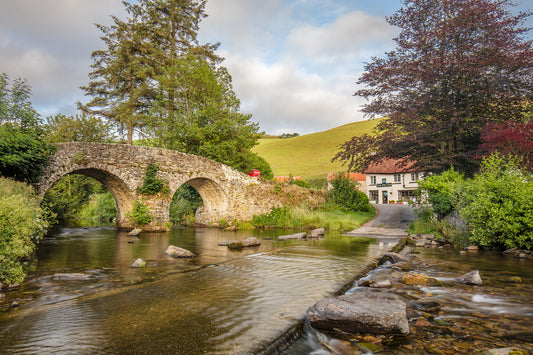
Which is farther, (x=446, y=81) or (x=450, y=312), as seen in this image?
(x=446, y=81)

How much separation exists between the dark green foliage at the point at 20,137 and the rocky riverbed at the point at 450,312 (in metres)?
10.7

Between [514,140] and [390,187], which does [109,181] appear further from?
[390,187]

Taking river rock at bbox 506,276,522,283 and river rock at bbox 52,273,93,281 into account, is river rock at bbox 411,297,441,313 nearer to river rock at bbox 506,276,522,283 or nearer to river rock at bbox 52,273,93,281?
river rock at bbox 506,276,522,283

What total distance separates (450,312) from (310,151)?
70787 mm

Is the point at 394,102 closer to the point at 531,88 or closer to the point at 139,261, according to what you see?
the point at 531,88

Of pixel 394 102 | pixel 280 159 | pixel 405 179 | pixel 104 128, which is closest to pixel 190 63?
pixel 104 128

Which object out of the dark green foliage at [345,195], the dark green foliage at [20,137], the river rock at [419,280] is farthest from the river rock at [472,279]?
the dark green foliage at [345,195]

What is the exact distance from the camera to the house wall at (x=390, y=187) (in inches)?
1789

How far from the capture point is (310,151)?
242 ft

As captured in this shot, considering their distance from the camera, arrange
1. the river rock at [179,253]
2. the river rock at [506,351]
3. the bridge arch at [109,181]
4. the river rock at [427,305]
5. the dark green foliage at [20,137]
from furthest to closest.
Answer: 1. the bridge arch at [109,181]
2. the dark green foliage at [20,137]
3. the river rock at [179,253]
4. the river rock at [427,305]
5. the river rock at [506,351]

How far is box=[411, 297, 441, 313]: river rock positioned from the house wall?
44.5 metres

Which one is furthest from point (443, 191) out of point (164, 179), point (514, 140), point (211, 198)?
point (211, 198)

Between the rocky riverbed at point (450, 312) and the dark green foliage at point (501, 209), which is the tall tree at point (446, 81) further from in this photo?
the rocky riverbed at point (450, 312)

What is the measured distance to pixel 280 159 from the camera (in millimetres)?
72562
